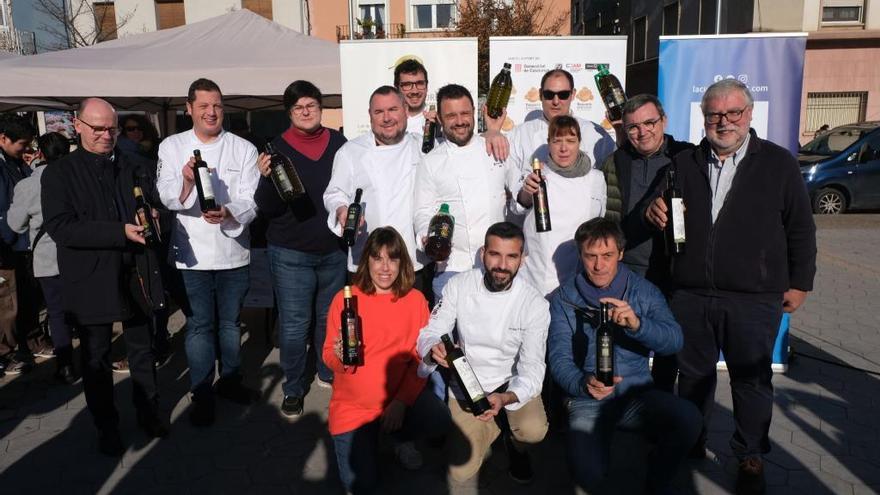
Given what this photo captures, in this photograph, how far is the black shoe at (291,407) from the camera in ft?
13.4

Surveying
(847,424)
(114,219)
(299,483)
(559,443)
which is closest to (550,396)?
(559,443)

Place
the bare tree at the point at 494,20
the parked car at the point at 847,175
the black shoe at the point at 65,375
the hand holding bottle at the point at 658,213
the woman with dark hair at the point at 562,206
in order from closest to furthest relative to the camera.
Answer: the hand holding bottle at the point at 658,213, the woman with dark hair at the point at 562,206, the black shoe at the point at 65,375, the parked car at the point at 847,175, the bare tree at the point at 494,20

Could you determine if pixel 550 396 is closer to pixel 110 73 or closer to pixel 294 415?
pixel 294 415

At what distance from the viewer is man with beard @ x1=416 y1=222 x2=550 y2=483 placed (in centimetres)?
317

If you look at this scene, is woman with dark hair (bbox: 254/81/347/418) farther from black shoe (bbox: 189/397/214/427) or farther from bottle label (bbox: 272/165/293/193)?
black shoe (bbox: 189/397/214/427)

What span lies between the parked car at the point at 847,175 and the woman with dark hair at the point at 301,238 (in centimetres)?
1093

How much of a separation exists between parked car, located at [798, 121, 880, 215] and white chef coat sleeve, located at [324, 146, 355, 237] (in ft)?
35.9

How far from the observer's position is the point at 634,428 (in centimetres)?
311

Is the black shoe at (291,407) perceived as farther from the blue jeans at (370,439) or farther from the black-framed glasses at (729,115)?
the black-framed glasses at (729,115)

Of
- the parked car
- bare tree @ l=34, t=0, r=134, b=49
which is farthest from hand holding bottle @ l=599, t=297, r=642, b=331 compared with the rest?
bare tree @ l=34, t=0, r=134, b=49

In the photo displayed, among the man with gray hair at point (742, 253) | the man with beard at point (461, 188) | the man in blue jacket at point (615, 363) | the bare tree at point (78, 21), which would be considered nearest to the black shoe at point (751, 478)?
the man with gray hair at point (742, 253)

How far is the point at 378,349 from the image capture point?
3.28m

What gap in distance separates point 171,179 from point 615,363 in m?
2.79

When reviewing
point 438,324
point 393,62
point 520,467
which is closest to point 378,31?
point 393,62
